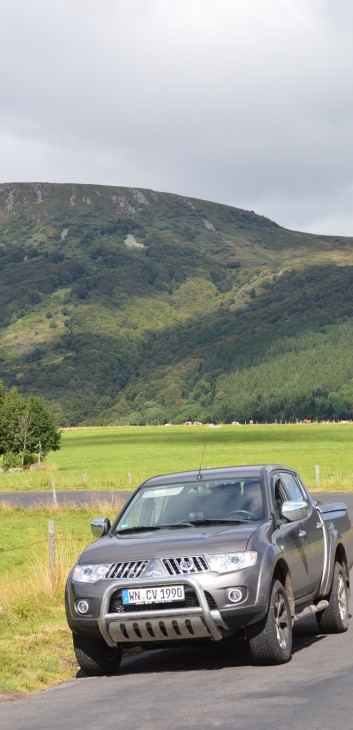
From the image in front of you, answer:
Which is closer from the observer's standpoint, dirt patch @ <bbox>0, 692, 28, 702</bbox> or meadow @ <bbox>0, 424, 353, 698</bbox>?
dirt patch @ <bbox>0, 692, 28, 702</bbox>

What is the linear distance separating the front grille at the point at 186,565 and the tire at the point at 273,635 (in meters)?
0.66

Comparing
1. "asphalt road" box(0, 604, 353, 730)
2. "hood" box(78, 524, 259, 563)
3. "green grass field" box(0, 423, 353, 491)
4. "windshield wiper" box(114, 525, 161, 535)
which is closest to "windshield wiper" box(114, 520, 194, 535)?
"windshield wiper" box(114, 525, 161, 535)

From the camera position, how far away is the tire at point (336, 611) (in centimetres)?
1170

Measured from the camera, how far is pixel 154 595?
9500mm

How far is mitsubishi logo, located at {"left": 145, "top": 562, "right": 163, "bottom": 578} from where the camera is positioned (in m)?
9.57

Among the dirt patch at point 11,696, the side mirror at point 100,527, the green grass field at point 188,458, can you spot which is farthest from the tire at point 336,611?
the green grass field at point 188,458

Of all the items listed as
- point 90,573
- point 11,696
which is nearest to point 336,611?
point 90,573

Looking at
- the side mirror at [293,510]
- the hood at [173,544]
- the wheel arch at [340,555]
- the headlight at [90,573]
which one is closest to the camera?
the hood at [173,544]

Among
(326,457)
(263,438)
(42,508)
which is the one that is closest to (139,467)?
(326,457)

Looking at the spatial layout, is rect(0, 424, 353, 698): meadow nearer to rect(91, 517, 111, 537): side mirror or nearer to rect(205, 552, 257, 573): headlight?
rect(91, 517, 111, 537): side mirror

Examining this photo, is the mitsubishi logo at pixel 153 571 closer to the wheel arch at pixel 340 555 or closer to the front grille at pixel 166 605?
the front grille at pixel 166 605

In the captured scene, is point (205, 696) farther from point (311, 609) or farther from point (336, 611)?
point (336, 611)

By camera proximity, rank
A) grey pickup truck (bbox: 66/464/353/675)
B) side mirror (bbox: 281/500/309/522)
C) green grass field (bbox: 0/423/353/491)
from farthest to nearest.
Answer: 1. green grass field (bbox: 0/423/353/491)
2. side mirror (bbox: 281/500/309/522)
3. grey pickup truck (bbox: 66/464/353/675)

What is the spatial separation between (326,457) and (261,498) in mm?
76194
